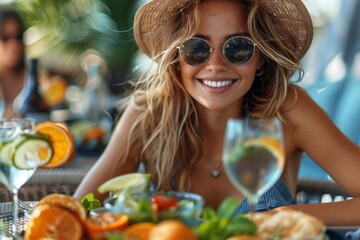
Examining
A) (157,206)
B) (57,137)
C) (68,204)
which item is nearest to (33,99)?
(57,137)

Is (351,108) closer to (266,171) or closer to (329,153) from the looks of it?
(329,153)

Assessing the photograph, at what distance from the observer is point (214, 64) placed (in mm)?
2170

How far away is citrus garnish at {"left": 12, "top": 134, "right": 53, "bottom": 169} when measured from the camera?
1.62 meters

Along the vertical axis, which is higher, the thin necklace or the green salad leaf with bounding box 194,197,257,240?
the green salad leaf with bounding box 194,197,257,240

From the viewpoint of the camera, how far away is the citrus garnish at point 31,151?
1.62 metres

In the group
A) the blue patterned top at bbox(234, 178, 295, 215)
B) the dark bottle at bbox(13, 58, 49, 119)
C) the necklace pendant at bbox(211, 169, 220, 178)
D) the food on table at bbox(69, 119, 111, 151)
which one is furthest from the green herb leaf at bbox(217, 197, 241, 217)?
the dark bottle at bbox(13, 58, 49, 119)

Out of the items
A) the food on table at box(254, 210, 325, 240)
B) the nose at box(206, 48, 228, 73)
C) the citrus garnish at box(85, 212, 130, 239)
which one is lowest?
the food on table at box(254, 210, 325, 240)

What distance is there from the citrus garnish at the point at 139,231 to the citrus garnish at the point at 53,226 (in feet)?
0.44

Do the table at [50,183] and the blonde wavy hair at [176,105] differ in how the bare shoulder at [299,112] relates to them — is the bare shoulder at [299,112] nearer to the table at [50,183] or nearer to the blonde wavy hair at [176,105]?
the blonde wavy hair at [176,105]

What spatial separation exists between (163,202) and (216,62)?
0.93m

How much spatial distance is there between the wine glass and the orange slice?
69cm

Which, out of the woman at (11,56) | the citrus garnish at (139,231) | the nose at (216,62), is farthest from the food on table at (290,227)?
the woman at (11,56)

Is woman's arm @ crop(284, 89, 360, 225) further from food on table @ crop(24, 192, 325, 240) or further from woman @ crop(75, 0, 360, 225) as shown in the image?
food on table @ crop(24, 192, 325, 240)

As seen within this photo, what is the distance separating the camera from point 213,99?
2.23 meters
